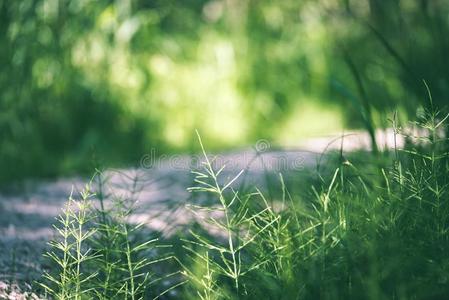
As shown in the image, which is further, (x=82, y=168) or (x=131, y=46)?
(x=131, y=46)

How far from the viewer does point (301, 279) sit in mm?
1033

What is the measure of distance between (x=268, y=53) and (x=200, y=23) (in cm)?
63

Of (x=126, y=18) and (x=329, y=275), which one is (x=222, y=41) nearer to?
(x=126, y=18)

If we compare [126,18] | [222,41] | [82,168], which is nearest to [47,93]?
[82,168]

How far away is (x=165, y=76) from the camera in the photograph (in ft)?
13.9

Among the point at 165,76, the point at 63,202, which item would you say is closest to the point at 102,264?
the point at 63,202

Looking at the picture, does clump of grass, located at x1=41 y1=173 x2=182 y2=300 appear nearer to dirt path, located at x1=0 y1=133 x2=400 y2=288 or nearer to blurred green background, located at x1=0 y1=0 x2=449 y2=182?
dirt path, located at x1=0 y1=133 x2=400 y2=288

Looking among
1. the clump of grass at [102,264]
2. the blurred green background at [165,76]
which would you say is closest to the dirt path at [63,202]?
the clump of grass at [102,264]

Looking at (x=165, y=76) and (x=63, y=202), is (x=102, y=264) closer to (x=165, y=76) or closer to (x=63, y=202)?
(x=63, y=202)

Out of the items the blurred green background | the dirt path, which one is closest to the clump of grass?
the dirt path

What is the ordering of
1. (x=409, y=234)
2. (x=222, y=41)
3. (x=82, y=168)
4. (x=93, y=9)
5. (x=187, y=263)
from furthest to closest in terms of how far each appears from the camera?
1. (x=222, y=41)
2. (x=93, y=9)
3. (x=82, y=168)
4. (x=187, y=263)
5. (x=409, y=234)

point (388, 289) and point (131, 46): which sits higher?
point (131, 46)

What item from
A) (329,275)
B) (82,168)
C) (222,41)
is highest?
(222,41)

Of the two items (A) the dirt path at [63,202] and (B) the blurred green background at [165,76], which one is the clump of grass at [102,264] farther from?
(B) the blurred green background at [165,76]
